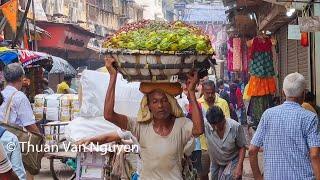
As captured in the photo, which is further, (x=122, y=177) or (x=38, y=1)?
(x=38, y=1)

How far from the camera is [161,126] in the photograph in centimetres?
469

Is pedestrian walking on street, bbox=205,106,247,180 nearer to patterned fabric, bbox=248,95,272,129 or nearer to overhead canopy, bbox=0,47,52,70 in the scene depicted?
overhead canopy, bbox=0,47,52,70

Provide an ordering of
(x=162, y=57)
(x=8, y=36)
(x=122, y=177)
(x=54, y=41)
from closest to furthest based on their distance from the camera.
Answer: (x=162, y=57), (x=122, y=177), (x=8, y=36), (x=54, y=41)

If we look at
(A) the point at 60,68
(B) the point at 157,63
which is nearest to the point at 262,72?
(A) the point at 60,68

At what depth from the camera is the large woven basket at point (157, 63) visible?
4422 millimetres

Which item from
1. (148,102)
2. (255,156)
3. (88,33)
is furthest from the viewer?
(88,33)

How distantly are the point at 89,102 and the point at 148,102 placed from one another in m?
3.05

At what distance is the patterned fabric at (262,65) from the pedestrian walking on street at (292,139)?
9.26 metres

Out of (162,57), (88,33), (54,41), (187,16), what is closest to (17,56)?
(162,57)

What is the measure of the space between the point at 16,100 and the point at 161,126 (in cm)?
277

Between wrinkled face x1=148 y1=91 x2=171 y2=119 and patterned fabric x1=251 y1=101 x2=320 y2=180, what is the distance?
3.12ft

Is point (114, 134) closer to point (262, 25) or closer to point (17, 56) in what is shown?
point (17, 56)

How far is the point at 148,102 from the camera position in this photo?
4.73 metres

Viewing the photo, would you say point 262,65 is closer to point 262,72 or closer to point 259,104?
point 262,72
